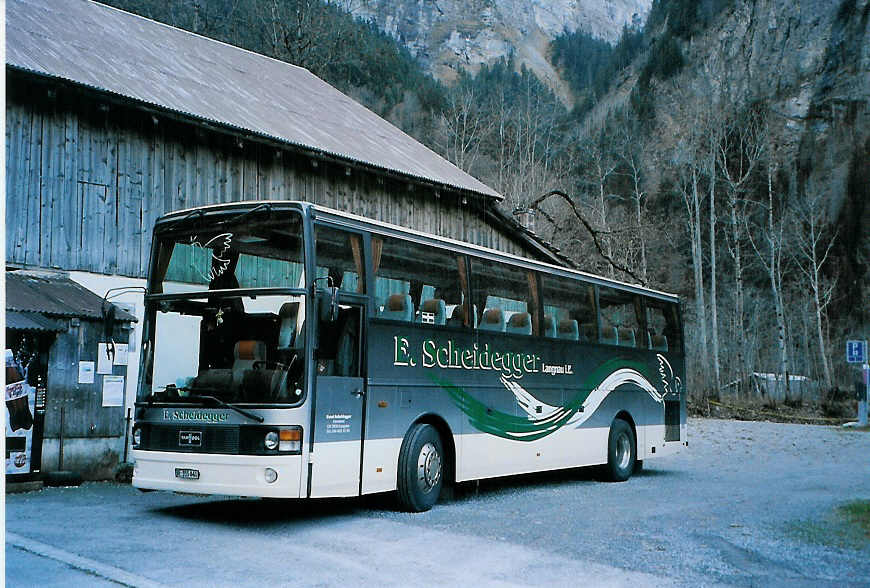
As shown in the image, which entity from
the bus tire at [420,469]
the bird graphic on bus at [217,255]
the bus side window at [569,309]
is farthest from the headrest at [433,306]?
the bus side window at [569,309]

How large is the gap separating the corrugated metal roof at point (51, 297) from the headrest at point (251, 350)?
Answer: 3964 mm

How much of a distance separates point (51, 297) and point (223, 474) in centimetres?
558

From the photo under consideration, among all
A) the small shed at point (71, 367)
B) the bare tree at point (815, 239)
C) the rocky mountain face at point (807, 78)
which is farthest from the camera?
the rocky mountain face at point (807, 78)

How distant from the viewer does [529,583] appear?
7.60 m

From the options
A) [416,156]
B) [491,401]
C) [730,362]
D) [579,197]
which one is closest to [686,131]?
[579,197]

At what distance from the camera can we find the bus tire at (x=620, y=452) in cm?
1603

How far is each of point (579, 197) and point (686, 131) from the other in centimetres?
820

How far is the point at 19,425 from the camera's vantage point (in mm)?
13195

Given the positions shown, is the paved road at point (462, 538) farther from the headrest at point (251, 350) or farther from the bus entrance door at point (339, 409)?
the headrest at point (251, 350)

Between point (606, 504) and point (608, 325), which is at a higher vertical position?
point (608, 325)

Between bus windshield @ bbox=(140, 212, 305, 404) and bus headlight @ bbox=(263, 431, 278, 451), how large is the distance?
0.37m

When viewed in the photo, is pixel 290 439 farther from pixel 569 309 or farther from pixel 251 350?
pixel 569 309

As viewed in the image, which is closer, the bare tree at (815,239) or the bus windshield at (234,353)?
the bus windshield at (234,353)

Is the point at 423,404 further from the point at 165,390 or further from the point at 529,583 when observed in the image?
the point at 529,583
